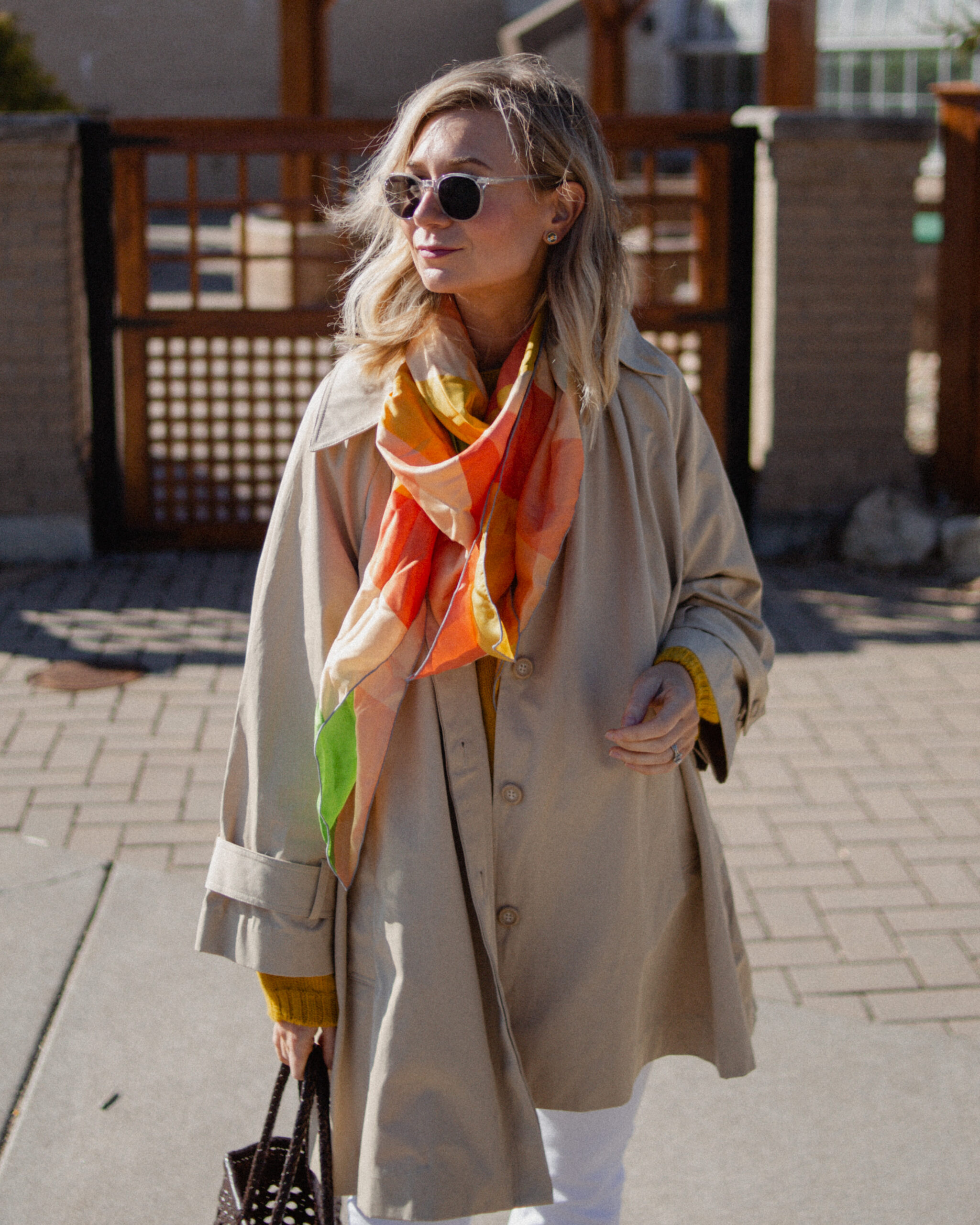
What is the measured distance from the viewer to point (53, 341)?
23.1ft

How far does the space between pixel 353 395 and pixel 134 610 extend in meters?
4.75

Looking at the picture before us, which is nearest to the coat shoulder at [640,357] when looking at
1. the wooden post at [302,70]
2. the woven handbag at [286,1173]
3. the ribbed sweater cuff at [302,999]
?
the ribbed sweater cuff at [302,999]

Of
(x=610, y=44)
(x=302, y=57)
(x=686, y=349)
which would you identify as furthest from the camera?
(x=610, y=44)

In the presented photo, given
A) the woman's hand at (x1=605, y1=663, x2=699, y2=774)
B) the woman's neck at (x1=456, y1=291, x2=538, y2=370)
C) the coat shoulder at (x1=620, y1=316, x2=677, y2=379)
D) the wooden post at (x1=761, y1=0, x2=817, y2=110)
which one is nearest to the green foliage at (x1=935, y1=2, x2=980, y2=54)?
the wooden post at (x1=761, y1=0, x2=817, y2=110)

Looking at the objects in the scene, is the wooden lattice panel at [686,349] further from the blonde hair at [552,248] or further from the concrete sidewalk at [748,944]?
the blonde hair at [552,248]

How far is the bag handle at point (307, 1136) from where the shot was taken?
1.85m

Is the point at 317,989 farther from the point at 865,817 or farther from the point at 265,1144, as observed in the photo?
the point at 865,817

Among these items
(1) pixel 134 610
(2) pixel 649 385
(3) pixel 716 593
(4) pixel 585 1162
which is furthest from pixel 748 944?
(1) pixel 134 610

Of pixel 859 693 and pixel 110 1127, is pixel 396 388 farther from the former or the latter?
pixel 859 693

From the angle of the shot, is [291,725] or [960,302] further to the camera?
[960,302]

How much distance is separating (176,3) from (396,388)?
27.2m

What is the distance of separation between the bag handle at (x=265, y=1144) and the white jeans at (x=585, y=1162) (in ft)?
0.95

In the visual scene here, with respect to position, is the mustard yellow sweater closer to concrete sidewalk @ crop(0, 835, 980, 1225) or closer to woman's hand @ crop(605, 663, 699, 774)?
woman's hand @ crop(605, 663, 699, 774)

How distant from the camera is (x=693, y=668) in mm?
1950
